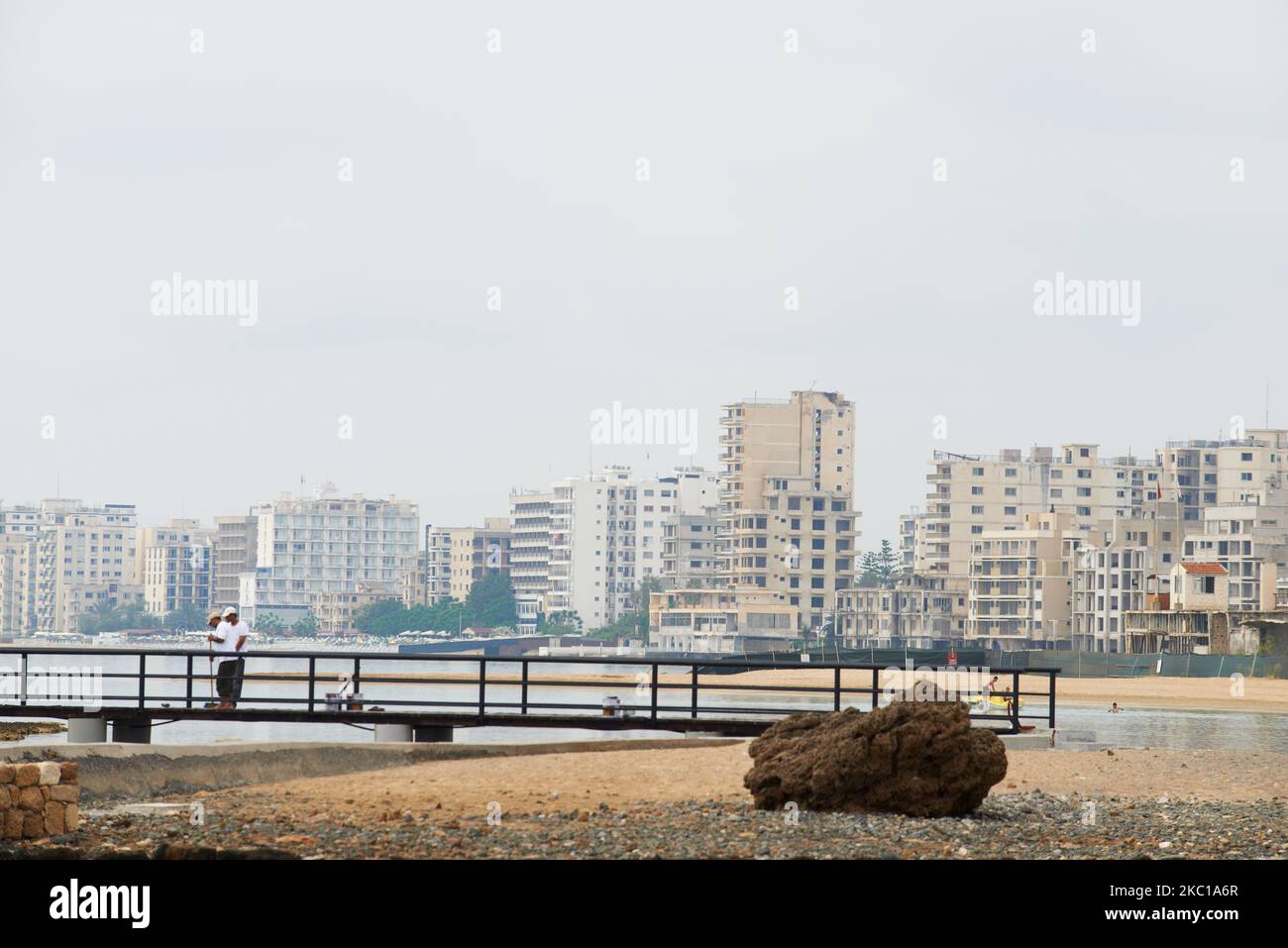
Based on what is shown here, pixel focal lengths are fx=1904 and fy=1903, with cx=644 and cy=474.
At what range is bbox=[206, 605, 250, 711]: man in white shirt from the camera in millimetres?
25203

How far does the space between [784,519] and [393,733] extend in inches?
6568

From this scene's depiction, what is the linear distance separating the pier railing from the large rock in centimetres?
260

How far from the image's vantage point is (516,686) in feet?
279

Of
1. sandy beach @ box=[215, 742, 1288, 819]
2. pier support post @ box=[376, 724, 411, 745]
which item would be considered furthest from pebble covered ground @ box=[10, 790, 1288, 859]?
pier support post @ box=[376, 724, 411, 745]

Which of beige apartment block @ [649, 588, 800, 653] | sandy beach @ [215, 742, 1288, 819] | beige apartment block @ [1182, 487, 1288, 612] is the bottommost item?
beige apartment block @ [649, 588, 800, 653]

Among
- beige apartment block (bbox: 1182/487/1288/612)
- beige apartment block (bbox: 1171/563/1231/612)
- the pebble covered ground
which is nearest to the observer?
the pebble covered ground

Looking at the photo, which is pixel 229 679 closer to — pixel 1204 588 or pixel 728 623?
pixel 1204 588

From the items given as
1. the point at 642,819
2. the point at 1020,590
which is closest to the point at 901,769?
the point at 642,819

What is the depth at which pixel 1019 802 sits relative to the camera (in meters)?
19.7

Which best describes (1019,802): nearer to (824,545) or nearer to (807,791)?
(807,791)

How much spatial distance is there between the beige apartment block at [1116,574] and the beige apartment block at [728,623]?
3038 centimetres

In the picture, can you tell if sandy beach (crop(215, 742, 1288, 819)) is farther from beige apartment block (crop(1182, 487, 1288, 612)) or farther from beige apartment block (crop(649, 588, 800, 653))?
beige apartment block (crop(649, 588, 800, 653))
